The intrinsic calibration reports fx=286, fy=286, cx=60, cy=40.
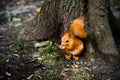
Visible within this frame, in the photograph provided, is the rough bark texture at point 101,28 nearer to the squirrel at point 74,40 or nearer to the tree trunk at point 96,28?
the tree trunk at point 96,28

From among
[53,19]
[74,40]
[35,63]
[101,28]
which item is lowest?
[35,63]

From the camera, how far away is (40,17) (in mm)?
5727

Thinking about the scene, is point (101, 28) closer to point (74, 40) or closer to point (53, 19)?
point (74, 40)

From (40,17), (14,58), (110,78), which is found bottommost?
(110,78)

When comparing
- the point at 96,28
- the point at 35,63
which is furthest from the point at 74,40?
the point at 35,63

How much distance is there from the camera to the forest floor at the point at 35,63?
15.4 feet

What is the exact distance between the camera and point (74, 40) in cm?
498

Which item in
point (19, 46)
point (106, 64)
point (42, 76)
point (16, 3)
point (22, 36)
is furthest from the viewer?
point (16, 3)

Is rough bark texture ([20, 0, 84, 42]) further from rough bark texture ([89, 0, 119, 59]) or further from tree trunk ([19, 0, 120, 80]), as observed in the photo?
rough bark texture ([89, 0, 119, 59])

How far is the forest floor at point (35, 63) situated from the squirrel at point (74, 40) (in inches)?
6.0

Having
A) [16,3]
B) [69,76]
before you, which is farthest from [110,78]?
[16,3]

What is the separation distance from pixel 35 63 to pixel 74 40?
80 centimetres

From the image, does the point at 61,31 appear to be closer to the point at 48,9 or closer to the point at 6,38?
the point at 48,9

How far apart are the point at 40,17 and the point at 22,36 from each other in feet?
1.78
